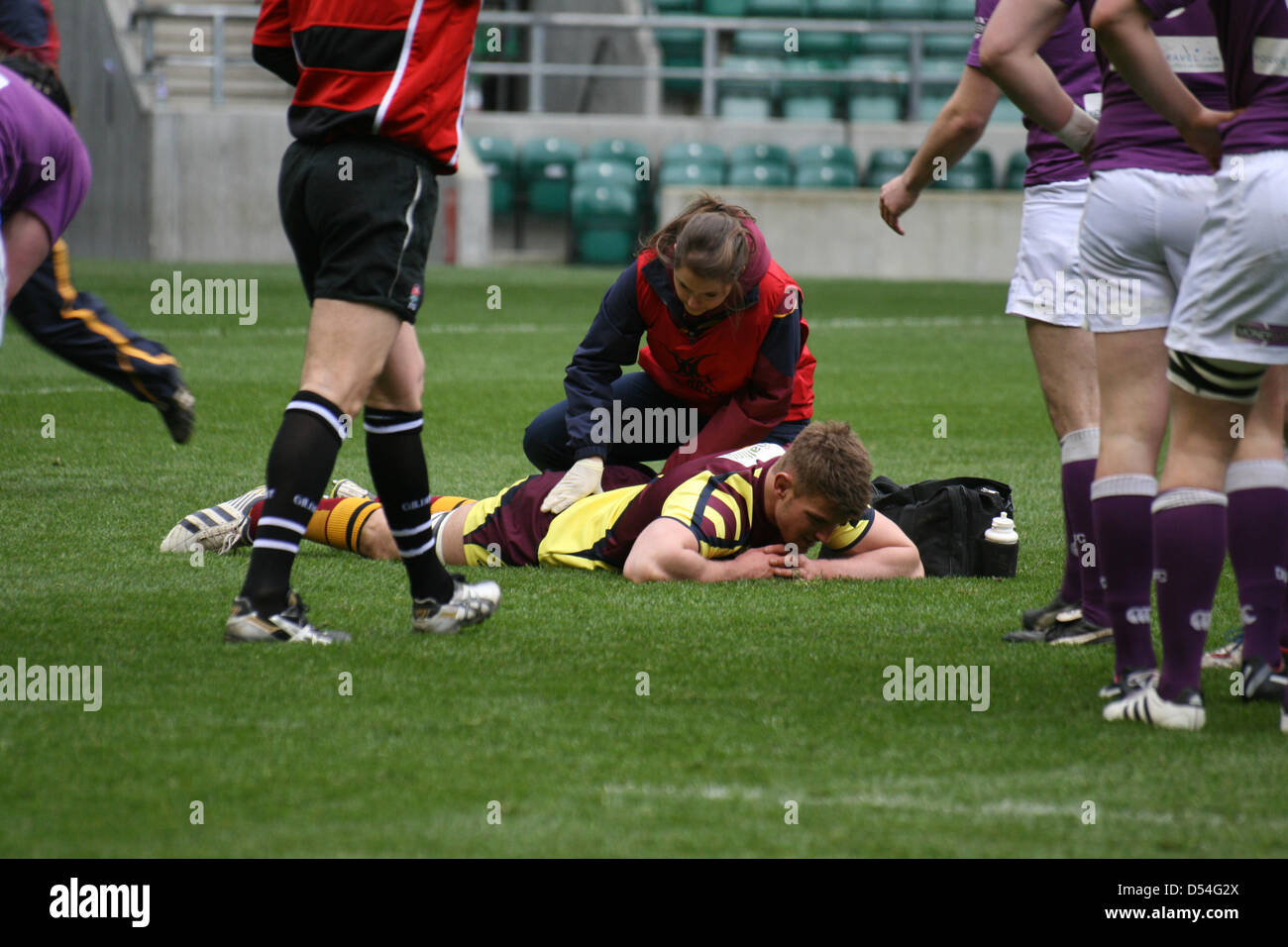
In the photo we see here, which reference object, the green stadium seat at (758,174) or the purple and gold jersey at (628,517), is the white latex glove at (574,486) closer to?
the purple and gold jersey at (628,517)

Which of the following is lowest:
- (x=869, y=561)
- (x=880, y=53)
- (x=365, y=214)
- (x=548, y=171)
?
(x=548, y=171)

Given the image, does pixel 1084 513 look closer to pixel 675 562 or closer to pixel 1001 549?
pixel 1001 549

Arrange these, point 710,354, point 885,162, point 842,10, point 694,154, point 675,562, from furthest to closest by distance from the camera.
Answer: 1. point 842,10
2. point 885,162
3. point 694,154
4. point 710,354
5. point 675,562

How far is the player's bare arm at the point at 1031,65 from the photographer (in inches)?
132

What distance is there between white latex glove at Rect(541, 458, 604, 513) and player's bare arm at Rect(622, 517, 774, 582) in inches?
12.8

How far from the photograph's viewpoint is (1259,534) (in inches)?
126

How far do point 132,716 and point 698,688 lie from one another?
3.70 ft

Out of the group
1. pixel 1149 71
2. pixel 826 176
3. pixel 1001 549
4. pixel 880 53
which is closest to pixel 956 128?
pixel 1149 71

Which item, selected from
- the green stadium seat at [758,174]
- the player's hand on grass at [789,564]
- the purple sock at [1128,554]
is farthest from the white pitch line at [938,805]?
the green stadium seat at [758,174]

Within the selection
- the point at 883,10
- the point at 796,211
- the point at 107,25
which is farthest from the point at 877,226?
the point at 107,25

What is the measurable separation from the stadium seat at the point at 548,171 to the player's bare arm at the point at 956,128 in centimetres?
1827

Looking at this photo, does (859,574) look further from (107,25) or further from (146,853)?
(107,25)

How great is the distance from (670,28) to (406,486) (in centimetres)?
1954

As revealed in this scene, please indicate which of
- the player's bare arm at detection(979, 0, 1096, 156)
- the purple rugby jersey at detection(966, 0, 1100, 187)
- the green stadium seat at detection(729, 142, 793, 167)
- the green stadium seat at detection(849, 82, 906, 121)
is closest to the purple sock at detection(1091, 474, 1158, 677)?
the player's bare arm at detection(979, 0, 1096, 156)
